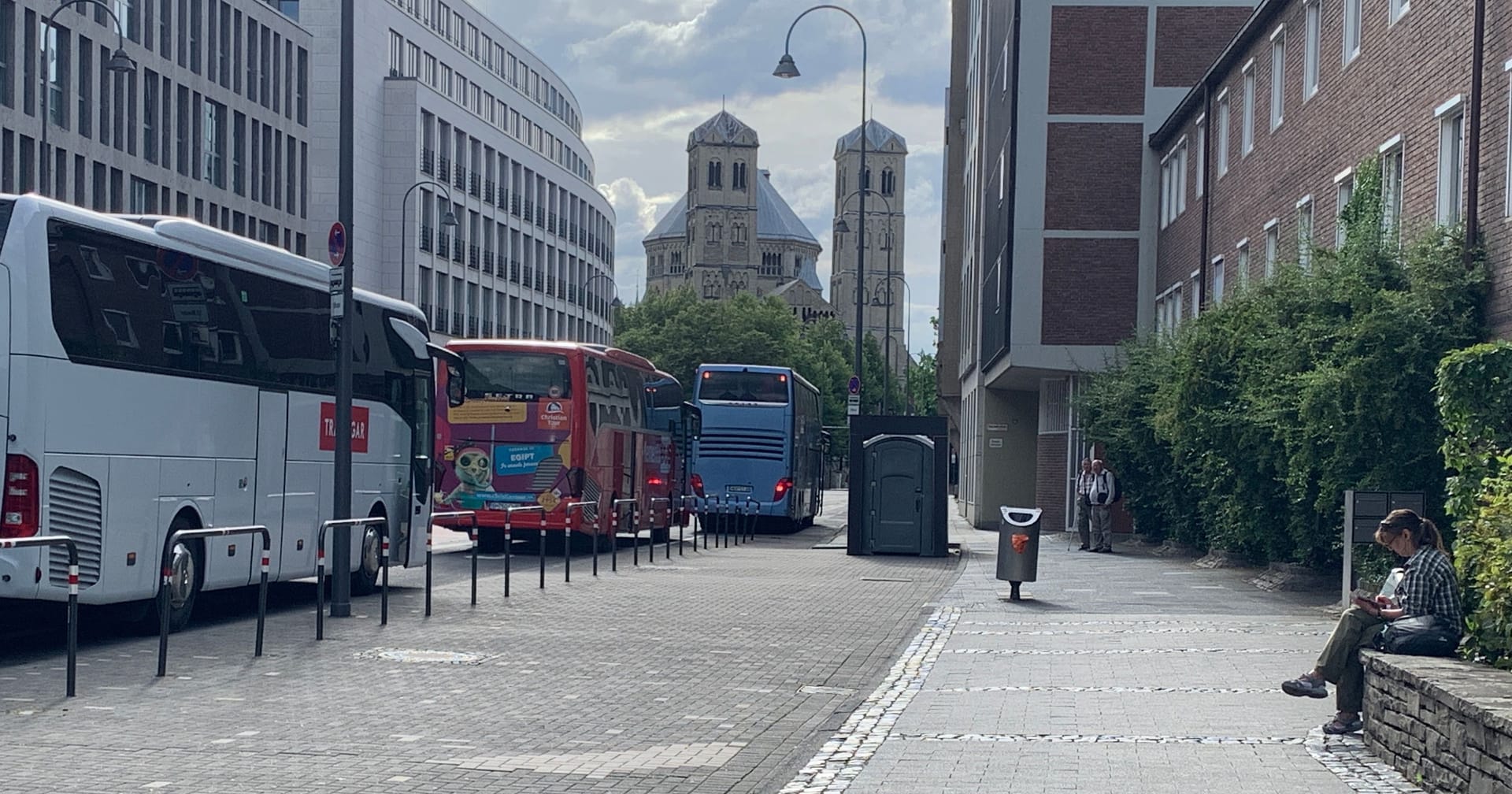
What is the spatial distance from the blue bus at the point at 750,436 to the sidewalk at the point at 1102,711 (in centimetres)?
2033

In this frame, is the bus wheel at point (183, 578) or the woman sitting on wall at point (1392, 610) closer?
the woman sitting on wall at point (1392, 610)

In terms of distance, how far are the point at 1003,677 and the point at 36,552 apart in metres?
6.59

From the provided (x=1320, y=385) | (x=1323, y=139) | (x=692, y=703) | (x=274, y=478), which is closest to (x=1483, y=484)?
(x=692, y=703)

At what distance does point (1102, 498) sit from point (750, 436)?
10.0m

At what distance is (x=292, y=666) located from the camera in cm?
1241

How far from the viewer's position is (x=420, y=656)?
1317cm

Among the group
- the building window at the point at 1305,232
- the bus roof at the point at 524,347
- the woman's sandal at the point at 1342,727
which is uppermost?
the building window at the point at 1305,232

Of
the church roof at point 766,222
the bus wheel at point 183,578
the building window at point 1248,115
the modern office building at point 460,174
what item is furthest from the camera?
the church roof at point 766,222

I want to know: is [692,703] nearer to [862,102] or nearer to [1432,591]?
[1432,591]

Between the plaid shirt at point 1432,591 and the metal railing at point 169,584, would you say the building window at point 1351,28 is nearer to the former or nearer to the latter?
the plaid shirt at point 1432,591

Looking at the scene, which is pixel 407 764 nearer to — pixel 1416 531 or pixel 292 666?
pixel 292 666

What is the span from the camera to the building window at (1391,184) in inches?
805

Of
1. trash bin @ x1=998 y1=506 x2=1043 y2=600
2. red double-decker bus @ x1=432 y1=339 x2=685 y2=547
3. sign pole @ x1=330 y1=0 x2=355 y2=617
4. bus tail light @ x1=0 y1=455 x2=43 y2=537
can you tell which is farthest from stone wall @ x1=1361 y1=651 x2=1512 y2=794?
red double-decker bus @ x1=432 y1=339 x2=685 y2=547

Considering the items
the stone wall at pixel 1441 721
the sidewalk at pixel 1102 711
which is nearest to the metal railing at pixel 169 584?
the sidewalk at pixel 1102 711
